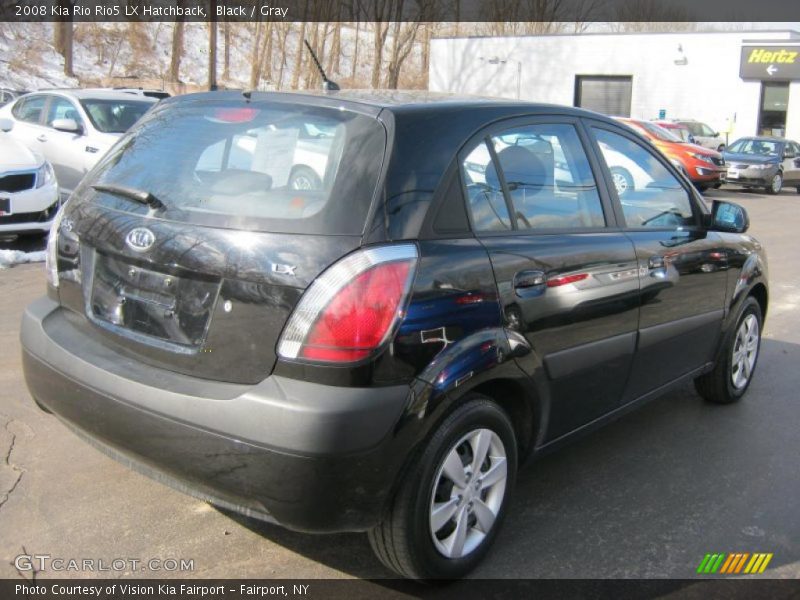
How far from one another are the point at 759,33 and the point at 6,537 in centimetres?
3999

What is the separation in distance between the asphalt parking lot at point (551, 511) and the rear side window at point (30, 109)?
297 inches

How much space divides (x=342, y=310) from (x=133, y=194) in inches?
41.2

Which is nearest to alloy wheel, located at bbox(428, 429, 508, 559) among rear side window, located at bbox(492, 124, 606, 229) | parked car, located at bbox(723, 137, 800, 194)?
rear side window, located at bbox(492, 124, 606, 229)

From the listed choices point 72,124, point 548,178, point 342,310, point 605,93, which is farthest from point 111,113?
point 605,93

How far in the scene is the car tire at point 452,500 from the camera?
266 centimetres

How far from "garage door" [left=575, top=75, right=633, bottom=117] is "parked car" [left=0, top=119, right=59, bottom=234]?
35135 mm

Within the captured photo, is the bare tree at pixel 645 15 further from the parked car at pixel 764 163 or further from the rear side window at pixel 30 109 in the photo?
the rear side window at pixel 30 109

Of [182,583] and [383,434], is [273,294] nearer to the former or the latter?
[383,434]

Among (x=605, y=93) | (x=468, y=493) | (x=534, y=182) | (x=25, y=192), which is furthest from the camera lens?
(x=605, y=93)

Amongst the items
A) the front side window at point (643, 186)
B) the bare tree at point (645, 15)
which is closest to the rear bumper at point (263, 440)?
the front side window at point (643, 186)

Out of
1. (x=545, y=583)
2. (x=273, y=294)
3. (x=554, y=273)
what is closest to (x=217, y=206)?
(x=273, y=294)

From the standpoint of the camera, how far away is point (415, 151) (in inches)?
110

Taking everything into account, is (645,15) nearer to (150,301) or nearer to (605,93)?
(605,93)

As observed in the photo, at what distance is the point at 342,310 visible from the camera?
8.20ft
